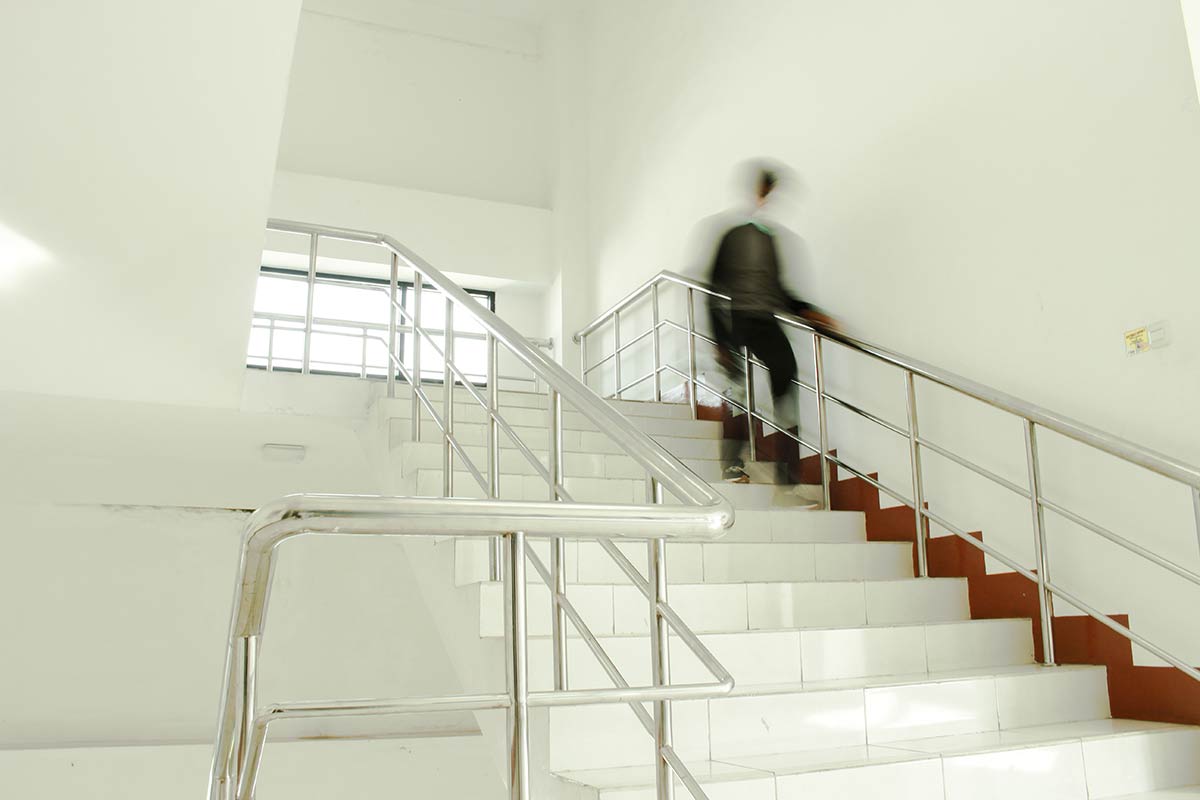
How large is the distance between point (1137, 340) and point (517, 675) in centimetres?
234

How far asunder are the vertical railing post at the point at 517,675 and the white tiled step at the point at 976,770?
2.34 feet

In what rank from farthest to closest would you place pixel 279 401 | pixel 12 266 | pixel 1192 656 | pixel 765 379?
pixel 765 379
pixel 279 401
pixel 12 266
pixel 1192 656

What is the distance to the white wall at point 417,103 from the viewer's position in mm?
7004

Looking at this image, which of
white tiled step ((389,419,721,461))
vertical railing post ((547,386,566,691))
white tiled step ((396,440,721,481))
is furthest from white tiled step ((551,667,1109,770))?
white tiled step ((389,419,721,461))

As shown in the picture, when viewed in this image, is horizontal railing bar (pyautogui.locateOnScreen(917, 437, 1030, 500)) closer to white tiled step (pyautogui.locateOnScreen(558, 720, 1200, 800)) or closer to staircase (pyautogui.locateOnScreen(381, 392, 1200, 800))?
staircase (pyautogui.locateOnScreen(381, 392, 1200, 800))

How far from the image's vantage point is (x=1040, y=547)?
2.72m

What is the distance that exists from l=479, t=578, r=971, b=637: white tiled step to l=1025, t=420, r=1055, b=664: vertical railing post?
34 cm

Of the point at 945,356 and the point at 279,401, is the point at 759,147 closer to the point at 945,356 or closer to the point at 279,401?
the point at 945,356

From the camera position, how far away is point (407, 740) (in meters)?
4.98

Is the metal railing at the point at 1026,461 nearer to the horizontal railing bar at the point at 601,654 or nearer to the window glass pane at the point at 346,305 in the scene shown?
the horizontal railing bar at the point at 601,654

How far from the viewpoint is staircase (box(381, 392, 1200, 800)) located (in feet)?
6.36

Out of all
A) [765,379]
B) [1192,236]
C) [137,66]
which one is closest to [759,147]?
[765,379]

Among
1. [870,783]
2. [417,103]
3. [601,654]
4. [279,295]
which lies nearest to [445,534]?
[601,654]

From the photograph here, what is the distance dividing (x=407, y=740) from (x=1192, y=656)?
148 inches
